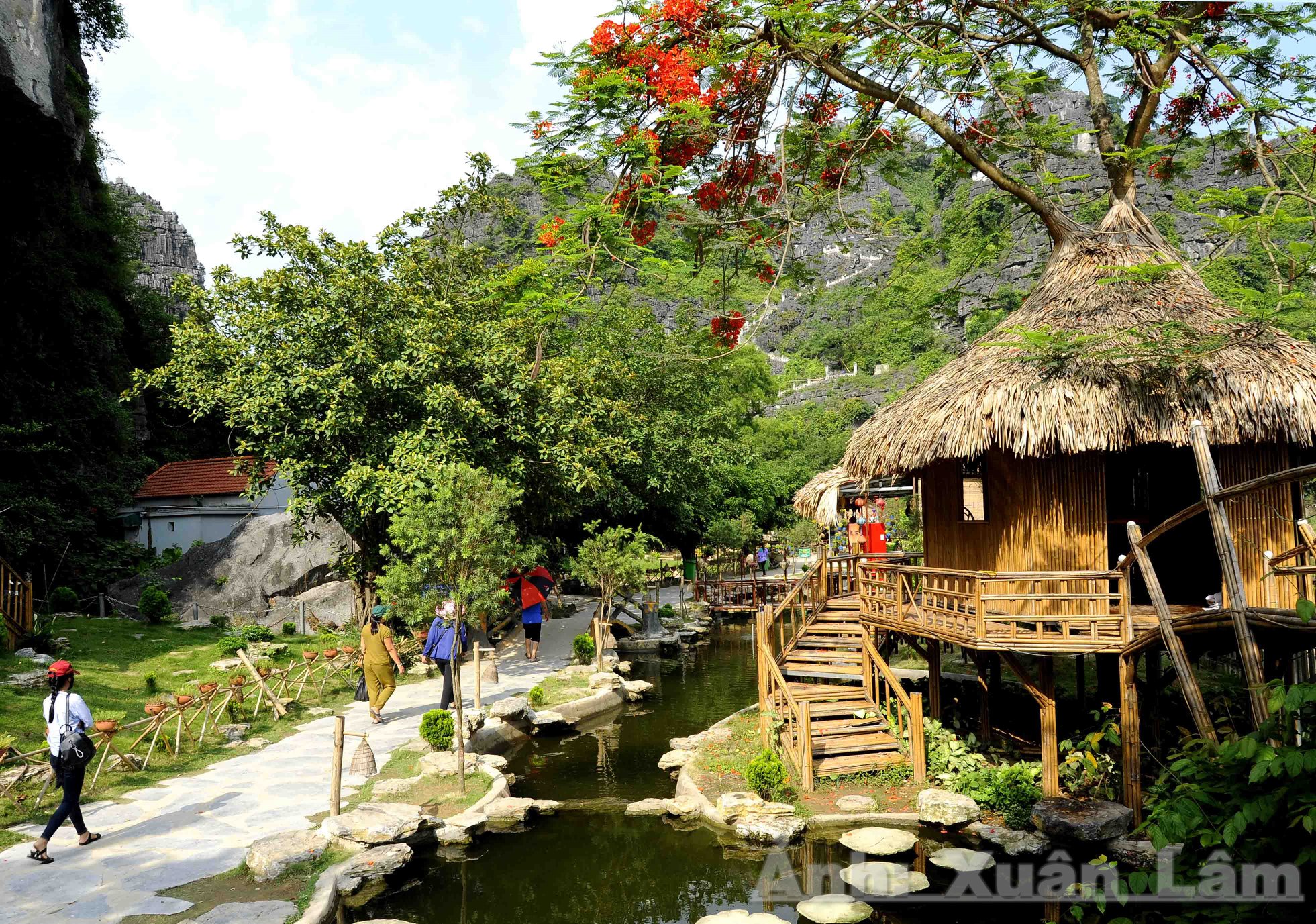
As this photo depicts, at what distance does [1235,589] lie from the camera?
5160 mm

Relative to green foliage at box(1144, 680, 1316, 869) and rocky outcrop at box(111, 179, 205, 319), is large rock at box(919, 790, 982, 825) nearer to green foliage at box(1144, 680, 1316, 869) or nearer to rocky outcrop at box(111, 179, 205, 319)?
green foliage at box(1144, 680, 1316, 869)

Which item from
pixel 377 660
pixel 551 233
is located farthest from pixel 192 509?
pixel 551 233

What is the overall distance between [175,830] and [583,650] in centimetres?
1084

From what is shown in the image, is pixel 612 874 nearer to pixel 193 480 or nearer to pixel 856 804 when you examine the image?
pixel 856 804

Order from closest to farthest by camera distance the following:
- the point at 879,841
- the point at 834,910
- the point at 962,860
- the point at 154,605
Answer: the point at 834,910, the point at 962,860, the point at 879,841, the point at 154,605

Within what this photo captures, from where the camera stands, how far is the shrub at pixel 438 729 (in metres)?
11.4

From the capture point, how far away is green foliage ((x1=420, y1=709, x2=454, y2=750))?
11375mm

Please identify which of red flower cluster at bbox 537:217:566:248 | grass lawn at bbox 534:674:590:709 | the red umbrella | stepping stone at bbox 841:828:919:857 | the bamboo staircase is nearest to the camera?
red flower cluster at bbox 537:217:566:248

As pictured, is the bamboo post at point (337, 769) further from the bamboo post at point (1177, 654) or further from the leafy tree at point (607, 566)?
the leafy tree at point (607, 566)

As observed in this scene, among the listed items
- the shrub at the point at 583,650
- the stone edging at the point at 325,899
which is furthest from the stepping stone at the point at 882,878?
the shrub at the point at 583,650

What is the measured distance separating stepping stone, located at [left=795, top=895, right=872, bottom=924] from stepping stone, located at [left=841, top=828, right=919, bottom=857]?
107 cm

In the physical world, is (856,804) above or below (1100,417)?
below

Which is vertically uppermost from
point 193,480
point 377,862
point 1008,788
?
point 193,480

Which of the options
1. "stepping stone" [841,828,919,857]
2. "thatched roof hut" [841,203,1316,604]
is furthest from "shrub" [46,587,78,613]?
"stepping stone" [841,828,919,857]
